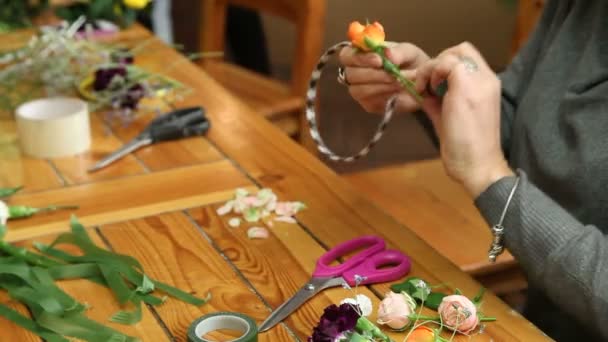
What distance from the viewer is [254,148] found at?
1.37 metres

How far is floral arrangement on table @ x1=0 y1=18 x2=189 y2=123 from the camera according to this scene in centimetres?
156

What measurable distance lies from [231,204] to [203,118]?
31cm

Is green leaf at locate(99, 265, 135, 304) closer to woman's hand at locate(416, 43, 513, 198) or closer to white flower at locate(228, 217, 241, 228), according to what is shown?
white flower at locate(228, 217, 241, 228)

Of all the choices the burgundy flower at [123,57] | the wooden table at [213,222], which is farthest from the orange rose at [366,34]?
the burgundy flower at [123,57]

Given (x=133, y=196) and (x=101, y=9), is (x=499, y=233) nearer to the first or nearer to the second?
(x=133, y=196)

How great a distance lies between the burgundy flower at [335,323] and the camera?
82 cm

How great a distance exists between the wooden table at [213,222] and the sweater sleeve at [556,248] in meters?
0.08

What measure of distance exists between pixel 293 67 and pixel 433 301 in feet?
4.82

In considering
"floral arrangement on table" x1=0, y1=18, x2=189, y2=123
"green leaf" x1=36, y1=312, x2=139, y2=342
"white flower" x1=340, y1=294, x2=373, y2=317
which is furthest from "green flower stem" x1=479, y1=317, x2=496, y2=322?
"floral arrangement on table" x1=0, y1=18, x2=189, y2=123

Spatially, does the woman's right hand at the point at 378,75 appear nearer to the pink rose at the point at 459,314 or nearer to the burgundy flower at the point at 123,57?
the pink rose at the point at 459,314

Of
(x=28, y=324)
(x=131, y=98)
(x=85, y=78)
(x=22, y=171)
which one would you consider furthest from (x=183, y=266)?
(x=85, y=78)

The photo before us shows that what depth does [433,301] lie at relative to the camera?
92cm

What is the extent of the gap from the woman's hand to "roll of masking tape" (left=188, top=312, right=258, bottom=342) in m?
0.32

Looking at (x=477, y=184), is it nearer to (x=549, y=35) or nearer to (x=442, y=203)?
(x=549, y=35)
